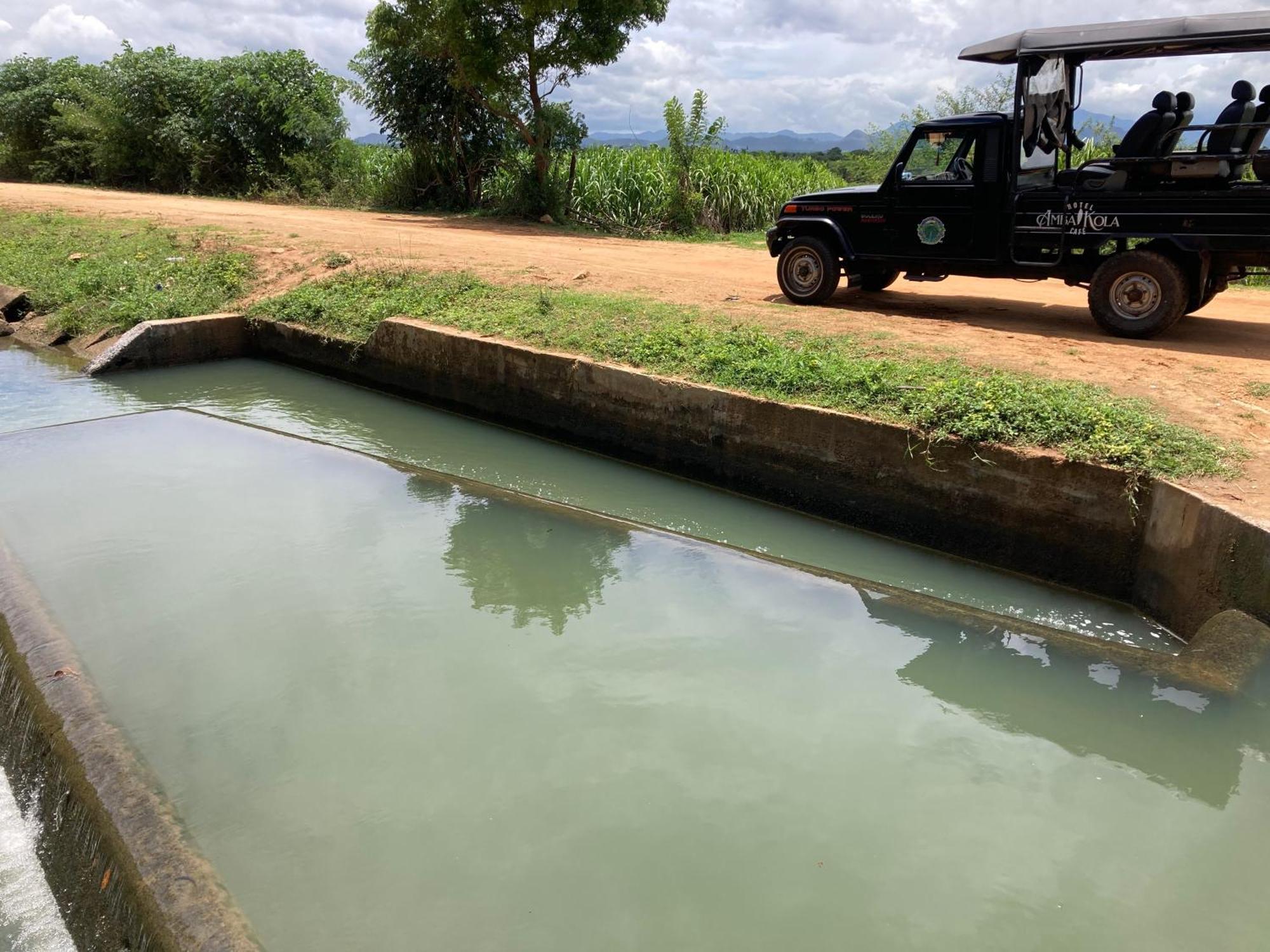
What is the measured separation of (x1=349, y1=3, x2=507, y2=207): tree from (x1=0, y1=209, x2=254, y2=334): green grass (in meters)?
7.32

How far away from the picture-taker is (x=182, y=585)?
548 cm

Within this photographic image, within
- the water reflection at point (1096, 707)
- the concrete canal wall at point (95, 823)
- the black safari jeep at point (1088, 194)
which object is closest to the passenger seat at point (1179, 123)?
the black safari jeep at point (1088, 194)

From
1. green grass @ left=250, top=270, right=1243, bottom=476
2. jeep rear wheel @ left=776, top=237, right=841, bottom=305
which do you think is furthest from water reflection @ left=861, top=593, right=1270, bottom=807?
jeep rear wheel @ left=776, top=237, right=841, bottom=305

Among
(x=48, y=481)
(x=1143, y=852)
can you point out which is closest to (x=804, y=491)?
(x=1143, y=852)

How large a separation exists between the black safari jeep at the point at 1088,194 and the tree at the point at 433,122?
12912 mm

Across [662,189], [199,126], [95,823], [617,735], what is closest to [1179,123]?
[617,735]

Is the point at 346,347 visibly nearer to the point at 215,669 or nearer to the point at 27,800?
the point at 215,669

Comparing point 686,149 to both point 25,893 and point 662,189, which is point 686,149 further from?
point 25,893

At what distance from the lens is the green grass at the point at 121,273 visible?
11.4 meters

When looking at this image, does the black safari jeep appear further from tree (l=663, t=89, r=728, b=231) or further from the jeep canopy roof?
tree (l=663, t=89, r=728, b=231)

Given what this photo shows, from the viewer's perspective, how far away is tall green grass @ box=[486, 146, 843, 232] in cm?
1858

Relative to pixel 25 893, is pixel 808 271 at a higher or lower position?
higher

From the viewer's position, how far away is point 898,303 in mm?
10391

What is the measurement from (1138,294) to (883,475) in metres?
3.74
